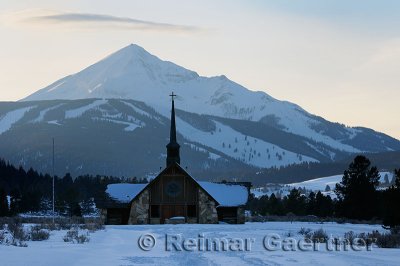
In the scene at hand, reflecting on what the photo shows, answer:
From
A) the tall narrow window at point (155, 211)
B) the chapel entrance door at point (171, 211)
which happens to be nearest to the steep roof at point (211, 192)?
the tall narrow window at point (155, 211)

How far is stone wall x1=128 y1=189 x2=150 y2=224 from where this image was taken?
67.2 meters

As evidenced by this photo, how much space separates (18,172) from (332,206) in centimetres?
5999

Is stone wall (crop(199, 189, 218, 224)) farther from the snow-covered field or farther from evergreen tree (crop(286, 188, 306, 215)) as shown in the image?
the snow-covered field

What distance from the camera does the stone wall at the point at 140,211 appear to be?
6719 centimetres

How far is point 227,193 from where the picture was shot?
235 feet

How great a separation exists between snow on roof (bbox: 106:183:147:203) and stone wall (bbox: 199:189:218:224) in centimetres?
501

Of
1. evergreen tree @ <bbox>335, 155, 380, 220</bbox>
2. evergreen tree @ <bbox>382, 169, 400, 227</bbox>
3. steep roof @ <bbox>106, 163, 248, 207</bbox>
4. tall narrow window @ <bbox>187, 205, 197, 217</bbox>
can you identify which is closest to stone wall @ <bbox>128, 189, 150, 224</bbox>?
steep roof @ <bbox>106, 163, 248, 207</bbox>

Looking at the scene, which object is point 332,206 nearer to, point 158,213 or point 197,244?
point 158,213

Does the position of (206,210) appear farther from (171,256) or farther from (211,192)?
(171,256)

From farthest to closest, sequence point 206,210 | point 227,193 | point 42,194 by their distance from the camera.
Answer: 1. point 42,194
2. point 227,193
3. point 206,210

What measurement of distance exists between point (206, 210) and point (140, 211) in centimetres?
531

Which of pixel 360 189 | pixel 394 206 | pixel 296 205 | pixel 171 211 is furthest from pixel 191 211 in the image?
pixel 394 206

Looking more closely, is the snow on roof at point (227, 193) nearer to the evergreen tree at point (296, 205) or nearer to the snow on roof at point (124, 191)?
the snow on roof at point (124, 191)

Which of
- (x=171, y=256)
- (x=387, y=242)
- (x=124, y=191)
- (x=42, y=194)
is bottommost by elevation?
(x=171, y=256)
